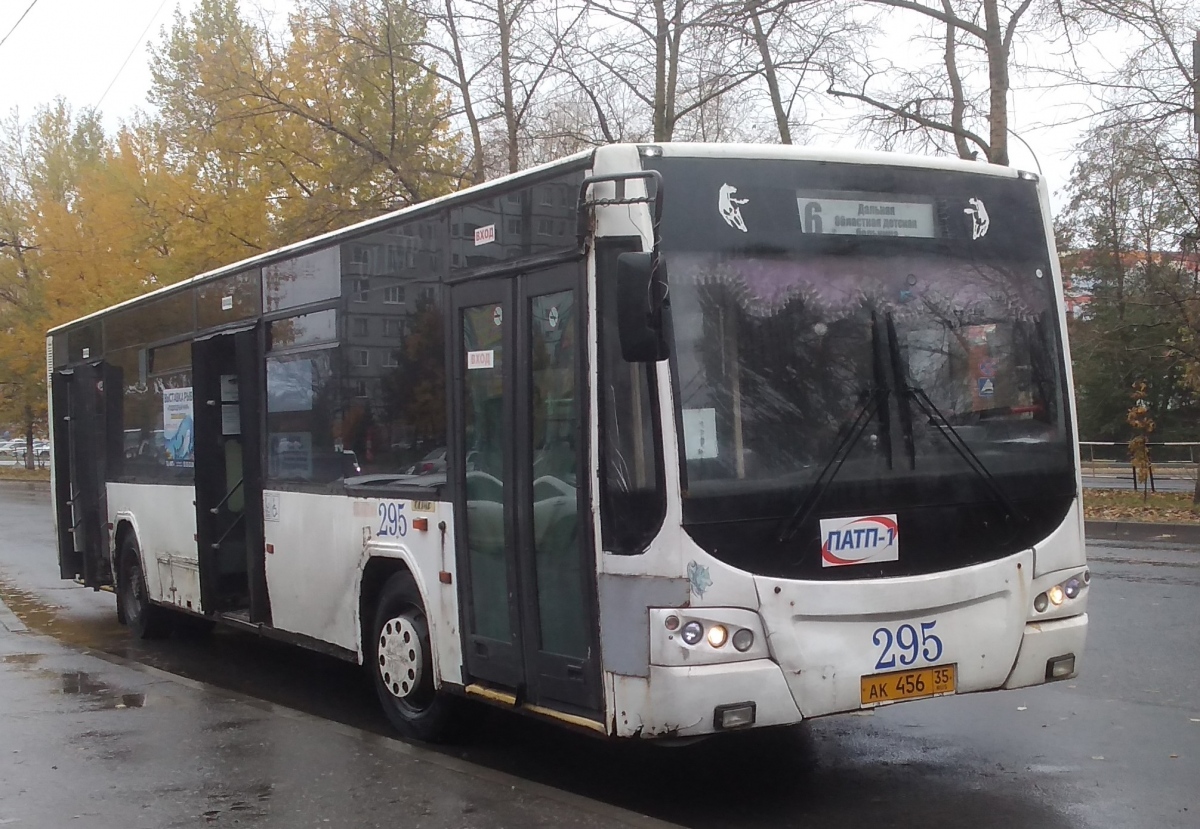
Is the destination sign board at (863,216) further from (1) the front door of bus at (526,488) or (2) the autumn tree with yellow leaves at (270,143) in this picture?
(2) the autumn tree with yellow leaves at (270,143)

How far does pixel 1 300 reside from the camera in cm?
4662

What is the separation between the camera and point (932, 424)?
612 centimetres

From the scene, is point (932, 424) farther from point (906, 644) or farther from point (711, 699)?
point (711, 699)

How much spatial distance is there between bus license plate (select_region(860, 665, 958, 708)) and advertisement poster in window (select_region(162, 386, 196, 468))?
21.1 ft

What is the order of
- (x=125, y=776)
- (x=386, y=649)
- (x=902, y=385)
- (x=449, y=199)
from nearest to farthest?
(x=902, y=385) → (x=125, y=776) → (x=449, y=199) → (x=386, y=649)

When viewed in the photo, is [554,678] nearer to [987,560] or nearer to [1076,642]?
[987,560]

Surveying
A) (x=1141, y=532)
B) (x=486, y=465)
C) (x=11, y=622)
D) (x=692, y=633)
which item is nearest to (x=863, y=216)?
(x=692, y=633)

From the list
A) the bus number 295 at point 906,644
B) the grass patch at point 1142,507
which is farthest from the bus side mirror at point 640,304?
the grass patch at point 1142,507

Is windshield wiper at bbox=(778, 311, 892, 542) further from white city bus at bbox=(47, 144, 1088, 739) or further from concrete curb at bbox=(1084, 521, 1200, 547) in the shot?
concrete curb at bbox=(1084, 521, 1200, 547)

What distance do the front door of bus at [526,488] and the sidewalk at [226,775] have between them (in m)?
0.56

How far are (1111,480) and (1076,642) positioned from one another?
32159 millimetres

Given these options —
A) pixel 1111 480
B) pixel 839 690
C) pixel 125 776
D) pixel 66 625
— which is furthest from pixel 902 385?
pixel 1111 480

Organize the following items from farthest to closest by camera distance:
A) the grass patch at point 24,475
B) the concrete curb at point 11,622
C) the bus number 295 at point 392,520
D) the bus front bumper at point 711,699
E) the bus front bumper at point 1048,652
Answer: the grass patch at point 24,475 < the concrete curb at point 11,622 < the bus number 295 at point 392,520 < the bus front bumper at point 1048,652 < the bus front bumper at point 711,699

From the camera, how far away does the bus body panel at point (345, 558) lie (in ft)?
23.5
